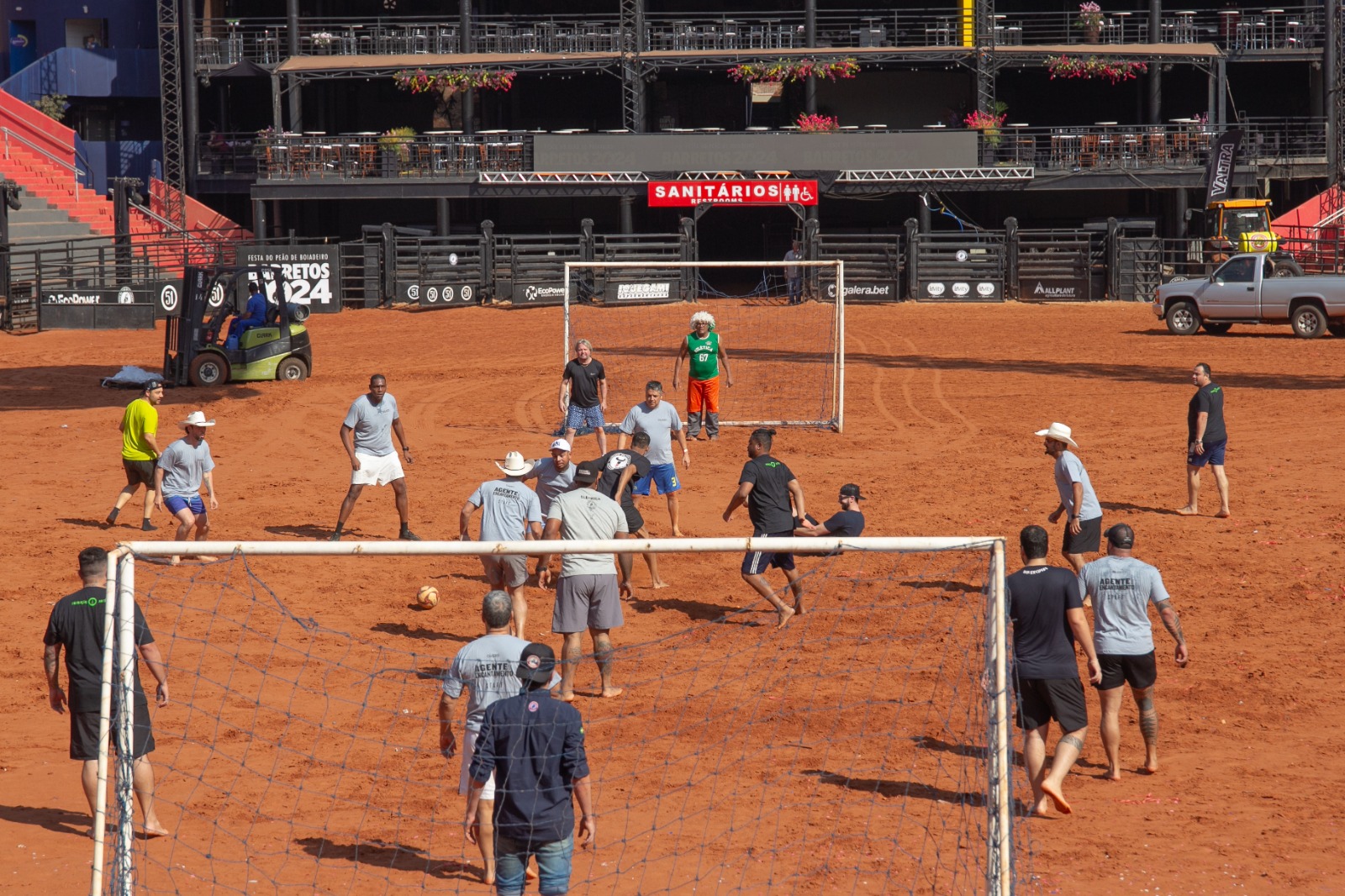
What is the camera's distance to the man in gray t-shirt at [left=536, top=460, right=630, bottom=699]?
9680 mm

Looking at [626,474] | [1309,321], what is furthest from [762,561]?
[1309,321]

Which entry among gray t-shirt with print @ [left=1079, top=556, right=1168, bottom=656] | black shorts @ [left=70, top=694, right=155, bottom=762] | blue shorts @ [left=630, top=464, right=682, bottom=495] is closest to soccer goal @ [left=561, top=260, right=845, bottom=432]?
blue shorts @ [left=630, top=464, right=682, bottom=495]

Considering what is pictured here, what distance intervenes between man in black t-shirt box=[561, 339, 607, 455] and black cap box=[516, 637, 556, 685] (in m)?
10.4

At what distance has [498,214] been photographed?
4303cm

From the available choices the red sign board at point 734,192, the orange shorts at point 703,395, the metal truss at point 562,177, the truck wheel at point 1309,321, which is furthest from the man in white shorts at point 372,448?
the metal truss at point 562,177

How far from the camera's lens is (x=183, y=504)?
1284 cm

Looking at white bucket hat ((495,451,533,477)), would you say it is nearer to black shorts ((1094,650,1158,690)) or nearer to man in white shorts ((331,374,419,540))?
man in white shorts ((331,374,419,540))

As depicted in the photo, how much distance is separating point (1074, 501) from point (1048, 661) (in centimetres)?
350

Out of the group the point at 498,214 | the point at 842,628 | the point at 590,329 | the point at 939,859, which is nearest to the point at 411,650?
the point at 842,628

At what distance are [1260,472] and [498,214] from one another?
2956cm

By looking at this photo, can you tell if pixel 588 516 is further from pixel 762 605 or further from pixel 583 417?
pixel 583 417

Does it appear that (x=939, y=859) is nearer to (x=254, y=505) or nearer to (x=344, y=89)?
(x=254, y=505)

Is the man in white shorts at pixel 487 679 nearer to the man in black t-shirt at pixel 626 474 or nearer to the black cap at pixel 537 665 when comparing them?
the black cap at pixel 537 665

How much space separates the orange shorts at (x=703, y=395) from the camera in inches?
735
